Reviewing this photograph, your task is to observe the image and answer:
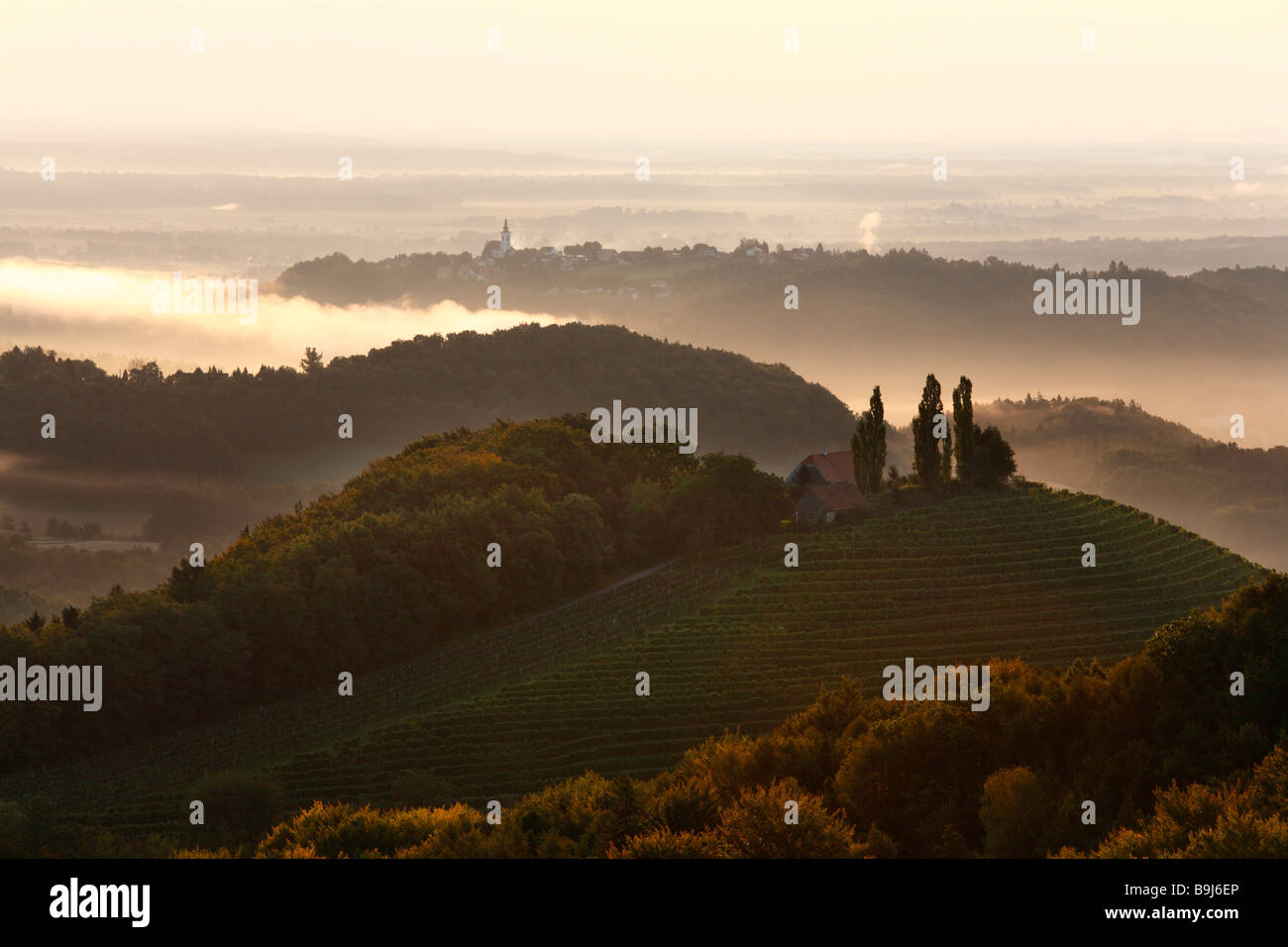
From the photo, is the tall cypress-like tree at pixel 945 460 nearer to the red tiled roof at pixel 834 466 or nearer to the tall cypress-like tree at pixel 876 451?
the tall cypress-like tree at pixel 876 451

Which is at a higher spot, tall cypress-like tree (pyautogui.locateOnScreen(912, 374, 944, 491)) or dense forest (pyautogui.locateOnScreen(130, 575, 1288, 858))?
tall cypress-like tree (pyautogui.locateOnScreen(912, 374, 944, 491))

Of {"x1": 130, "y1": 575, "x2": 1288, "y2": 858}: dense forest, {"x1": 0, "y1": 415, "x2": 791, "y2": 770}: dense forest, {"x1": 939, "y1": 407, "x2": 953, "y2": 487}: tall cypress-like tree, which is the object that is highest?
{"x1": 939, "y1": 407, "x2": 953, "y2": 487}: tall cypress-like tree

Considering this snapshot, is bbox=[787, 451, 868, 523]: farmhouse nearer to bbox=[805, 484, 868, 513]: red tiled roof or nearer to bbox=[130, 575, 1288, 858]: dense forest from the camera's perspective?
bbox=[805, 484, 868, 513]: red tiled roof

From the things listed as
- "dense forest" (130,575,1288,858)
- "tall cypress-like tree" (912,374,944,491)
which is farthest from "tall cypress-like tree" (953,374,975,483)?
"dense forest" (130,575,1288,858)

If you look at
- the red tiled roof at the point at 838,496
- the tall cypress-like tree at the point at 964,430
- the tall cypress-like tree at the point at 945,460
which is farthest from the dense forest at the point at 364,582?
the tall cypress-like tree at the point at 964,430

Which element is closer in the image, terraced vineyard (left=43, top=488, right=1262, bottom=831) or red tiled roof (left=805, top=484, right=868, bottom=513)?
terraced vineyard (left=43, top=488, right=1262, bottom=831)

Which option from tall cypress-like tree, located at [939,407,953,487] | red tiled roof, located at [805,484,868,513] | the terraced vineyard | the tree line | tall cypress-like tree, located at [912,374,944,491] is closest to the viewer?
the terraced vineyard
